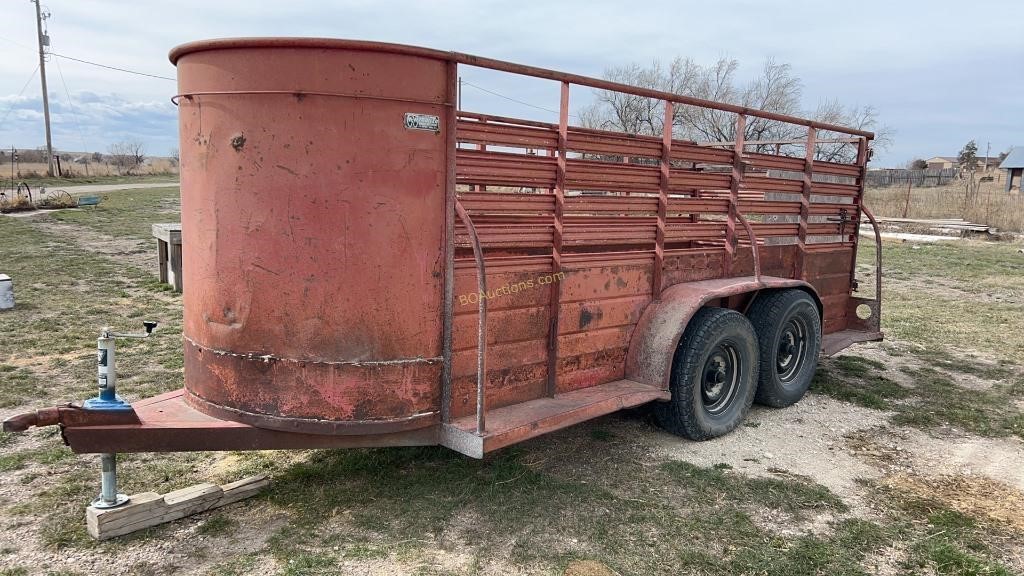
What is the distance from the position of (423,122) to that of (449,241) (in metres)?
0.56

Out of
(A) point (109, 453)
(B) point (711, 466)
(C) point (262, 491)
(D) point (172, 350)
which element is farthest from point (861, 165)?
(D) point (172, 350)

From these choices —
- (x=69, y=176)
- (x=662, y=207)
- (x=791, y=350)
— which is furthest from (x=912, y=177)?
(x=662, y=207)

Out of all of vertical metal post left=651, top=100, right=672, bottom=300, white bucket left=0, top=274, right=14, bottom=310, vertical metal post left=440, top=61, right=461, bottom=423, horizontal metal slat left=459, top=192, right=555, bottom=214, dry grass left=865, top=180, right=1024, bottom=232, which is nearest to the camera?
vertical metal post left=440, top=61, right=461, bottom=423

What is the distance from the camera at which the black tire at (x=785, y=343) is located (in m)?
5.17

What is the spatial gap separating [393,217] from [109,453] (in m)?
1.65

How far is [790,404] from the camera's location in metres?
5.55

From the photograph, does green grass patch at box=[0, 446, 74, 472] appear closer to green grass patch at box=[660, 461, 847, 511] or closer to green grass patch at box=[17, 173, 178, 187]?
green grass patch at box=[660, 461, 847, 511]

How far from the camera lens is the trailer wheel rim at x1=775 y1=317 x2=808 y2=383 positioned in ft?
18.0

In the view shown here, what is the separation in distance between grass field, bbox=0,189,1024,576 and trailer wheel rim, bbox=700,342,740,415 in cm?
27

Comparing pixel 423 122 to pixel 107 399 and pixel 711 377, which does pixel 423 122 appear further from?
pixel 711 377

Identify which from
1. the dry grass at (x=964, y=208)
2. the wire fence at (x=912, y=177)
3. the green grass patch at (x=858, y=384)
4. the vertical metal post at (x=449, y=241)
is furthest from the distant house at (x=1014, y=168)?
the vertical metal post at (x=449, y=241)

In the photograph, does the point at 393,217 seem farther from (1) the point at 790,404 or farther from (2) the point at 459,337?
(1) the point at 790,404

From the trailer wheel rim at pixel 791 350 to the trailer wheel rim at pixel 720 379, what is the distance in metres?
0.71

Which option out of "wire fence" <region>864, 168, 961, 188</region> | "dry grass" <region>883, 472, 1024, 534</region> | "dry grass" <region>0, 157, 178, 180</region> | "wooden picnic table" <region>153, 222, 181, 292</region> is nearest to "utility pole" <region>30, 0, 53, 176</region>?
"dry grass" <region>0, 157, 178, 180</region>
